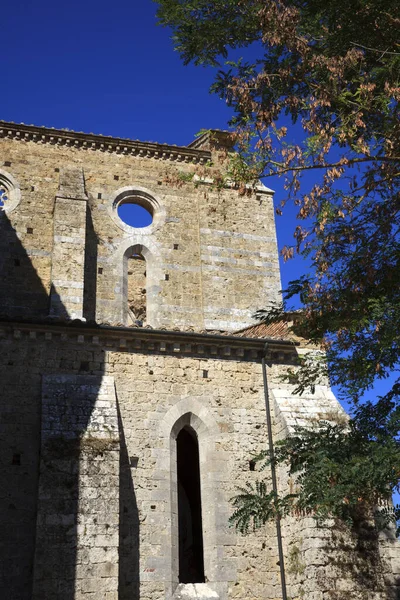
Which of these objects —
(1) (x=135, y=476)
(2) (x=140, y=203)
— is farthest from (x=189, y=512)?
(2) (x=140, y=203)

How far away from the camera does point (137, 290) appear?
20297 millimetres

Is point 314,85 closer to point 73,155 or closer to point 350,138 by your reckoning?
point 350,138

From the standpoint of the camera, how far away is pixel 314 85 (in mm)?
8922

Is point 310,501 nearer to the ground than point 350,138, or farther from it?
nearer to the ground

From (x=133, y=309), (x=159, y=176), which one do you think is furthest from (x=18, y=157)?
(x=133, y=309)

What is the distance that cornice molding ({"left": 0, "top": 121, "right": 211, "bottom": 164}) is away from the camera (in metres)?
18.2

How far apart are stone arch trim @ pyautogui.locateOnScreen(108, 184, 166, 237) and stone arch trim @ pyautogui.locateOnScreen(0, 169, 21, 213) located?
249 centimetres

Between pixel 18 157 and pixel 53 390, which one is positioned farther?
pixel 18 157

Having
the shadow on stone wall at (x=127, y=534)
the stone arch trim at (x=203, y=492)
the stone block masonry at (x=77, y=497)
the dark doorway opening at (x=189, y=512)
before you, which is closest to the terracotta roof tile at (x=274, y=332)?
the stone arch trim at (x=203, y=492)

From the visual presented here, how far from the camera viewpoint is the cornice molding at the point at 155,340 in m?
12.0

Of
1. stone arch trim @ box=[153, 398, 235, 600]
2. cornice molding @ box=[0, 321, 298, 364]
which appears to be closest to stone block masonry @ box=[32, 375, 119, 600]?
cornice molding @ box=[0, 321, 298, 364]

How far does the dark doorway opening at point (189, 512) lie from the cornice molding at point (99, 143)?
28.6 feet

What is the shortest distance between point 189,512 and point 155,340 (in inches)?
170

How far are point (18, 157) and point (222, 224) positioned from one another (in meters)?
5.95
